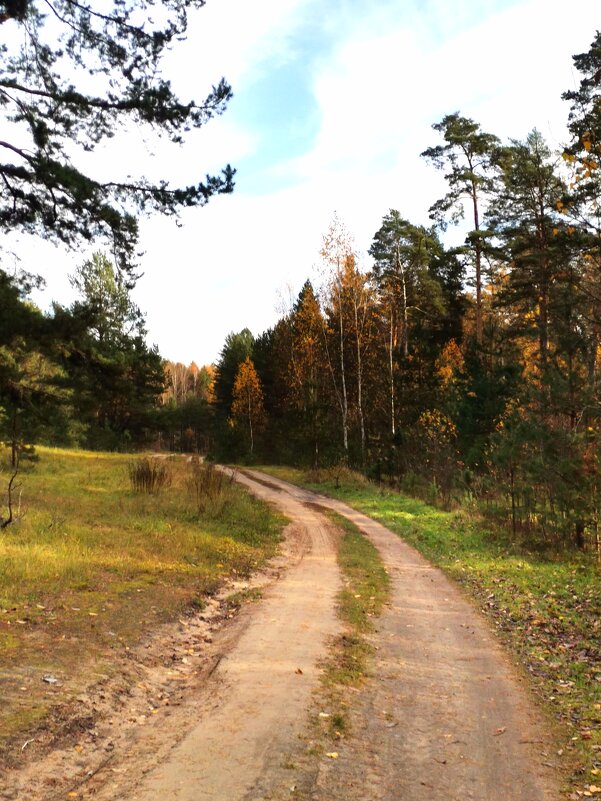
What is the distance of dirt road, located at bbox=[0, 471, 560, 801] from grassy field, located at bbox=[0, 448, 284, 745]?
1018 mm

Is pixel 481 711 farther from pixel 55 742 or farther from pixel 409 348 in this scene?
pixel 409 348

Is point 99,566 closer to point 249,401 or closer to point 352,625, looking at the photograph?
point 352,625

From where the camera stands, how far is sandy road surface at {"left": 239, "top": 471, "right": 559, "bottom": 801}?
401cm

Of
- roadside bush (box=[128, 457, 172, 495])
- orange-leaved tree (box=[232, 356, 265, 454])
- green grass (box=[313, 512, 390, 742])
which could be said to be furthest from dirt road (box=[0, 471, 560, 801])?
orange-leaved tree (box=[232, 356, 265, 454])

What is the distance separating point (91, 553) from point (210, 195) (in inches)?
265

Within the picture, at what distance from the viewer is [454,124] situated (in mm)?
31297

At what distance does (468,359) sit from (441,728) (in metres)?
20.0

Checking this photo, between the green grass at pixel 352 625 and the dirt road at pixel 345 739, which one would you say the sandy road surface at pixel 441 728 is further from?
the green grass at pixel 352 625

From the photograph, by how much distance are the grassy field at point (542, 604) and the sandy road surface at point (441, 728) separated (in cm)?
30

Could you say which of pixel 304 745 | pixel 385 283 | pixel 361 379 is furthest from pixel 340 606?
pixel 385 283

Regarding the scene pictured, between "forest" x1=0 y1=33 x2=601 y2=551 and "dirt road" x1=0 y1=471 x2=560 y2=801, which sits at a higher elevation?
"forest" x1=0 y1=33 x2=601 y2=551

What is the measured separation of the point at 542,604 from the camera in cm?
976

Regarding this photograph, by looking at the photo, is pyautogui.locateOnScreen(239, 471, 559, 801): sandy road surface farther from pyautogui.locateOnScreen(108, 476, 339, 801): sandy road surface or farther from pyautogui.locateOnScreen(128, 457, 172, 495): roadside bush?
pyautogui.locateOnScreen(128, 457, 172, 495): roadside bush

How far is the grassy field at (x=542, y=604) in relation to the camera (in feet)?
17.3
